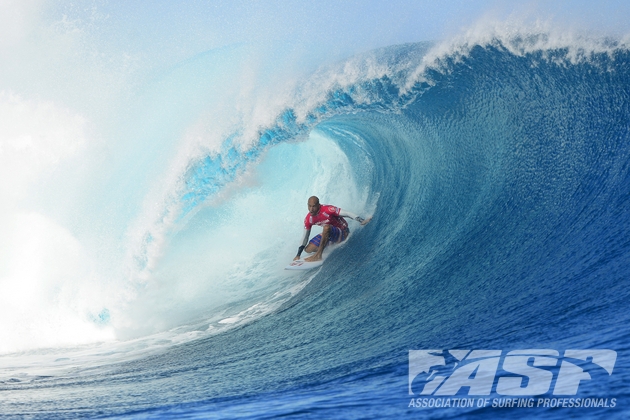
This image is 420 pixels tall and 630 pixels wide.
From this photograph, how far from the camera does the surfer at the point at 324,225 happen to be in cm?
851

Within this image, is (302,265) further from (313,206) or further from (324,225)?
(313,206)

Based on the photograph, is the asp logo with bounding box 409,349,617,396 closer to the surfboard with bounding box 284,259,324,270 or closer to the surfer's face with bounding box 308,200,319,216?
the surfer's face with bounding box 308,200,319,216

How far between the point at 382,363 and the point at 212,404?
1.19 meters

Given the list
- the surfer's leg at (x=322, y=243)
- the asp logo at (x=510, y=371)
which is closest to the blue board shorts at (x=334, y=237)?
the surfer's leg at (x=322, y=243)

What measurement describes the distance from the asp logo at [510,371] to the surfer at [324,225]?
16.1 feet

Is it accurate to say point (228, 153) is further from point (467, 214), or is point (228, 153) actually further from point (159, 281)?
point (467, 214)

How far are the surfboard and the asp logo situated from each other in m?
4.85

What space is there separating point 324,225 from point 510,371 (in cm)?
568

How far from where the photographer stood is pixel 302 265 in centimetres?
862

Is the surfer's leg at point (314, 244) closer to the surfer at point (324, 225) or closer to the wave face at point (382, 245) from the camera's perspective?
the surfer at point (324, 225)

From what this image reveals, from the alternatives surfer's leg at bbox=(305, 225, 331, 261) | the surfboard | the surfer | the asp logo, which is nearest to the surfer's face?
the surfer

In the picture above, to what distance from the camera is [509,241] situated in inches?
234

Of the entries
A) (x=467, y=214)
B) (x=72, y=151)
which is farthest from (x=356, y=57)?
(x=72, y=151)

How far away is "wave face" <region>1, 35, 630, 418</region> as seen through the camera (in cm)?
396
